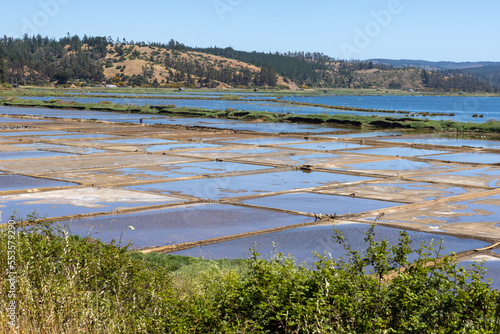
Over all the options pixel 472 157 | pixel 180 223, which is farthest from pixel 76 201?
pixel 472 157

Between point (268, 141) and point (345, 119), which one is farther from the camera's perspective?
point (345, 119)

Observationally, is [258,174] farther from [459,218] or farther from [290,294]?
[290,294]

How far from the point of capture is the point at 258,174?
24.2 metres

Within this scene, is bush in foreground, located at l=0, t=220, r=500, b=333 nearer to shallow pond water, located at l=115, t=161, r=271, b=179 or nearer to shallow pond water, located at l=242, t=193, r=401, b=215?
shallow pond water, located at l=242, t=193, r=401, b=215

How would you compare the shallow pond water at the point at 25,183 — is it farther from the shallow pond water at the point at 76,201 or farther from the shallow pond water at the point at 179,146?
the shallow pond water at the point at 179,146

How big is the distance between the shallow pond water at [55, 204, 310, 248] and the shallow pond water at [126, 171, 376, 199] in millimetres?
2236

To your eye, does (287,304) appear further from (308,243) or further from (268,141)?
(268,141)

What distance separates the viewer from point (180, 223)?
1532cm

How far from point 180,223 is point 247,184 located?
256 inches

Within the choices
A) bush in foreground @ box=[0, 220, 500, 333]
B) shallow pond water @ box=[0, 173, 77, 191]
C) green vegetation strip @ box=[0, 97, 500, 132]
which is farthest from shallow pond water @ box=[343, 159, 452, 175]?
green vegetation strip @ box=[0, 97, 500, 132]

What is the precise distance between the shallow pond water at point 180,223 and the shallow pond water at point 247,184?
2236mm

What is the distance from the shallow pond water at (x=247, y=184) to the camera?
781 inches

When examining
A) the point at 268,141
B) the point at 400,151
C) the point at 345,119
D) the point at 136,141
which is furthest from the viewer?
the point at 345,119

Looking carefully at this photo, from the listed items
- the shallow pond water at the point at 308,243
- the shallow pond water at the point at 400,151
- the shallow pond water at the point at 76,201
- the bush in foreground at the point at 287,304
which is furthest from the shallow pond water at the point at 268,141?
the bush in foreground at the point at 287,304
